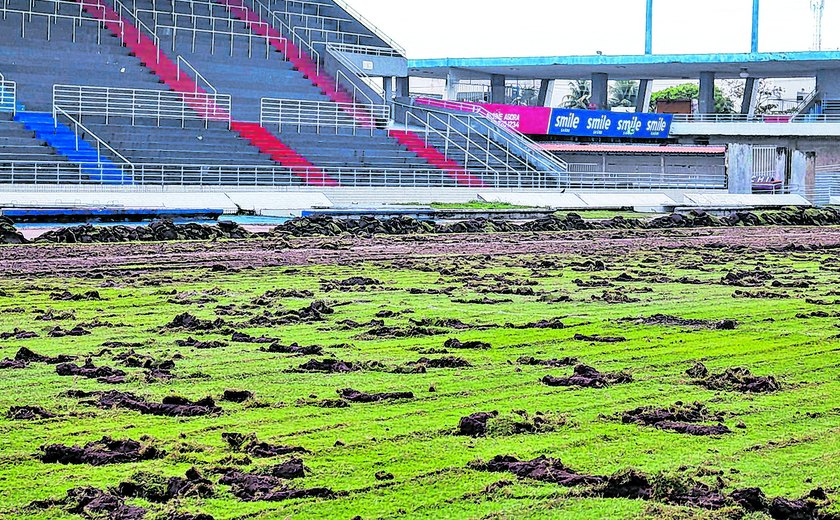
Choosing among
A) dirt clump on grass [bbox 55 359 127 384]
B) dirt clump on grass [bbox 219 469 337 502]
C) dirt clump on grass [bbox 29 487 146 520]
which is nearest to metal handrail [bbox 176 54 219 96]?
dirt clump on grass [bbox 55 359 127 384]

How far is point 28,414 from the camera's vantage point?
7.00 meters

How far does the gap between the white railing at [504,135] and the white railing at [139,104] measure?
1040 cm

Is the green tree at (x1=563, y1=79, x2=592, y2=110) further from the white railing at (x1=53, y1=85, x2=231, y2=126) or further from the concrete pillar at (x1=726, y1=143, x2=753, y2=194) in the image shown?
the white railing at (x1=53, y1=85, x2=231, y2=126)

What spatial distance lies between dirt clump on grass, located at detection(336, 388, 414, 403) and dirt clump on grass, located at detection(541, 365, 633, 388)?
1.05 m

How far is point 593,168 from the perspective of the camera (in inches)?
2370

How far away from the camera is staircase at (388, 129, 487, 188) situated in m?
45.9

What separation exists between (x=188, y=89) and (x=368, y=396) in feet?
125

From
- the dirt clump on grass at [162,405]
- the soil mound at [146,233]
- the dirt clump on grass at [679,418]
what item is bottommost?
the dirt clump on grass at [162,405]

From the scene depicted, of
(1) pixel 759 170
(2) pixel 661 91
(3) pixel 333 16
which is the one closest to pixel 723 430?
(3) pixel 333 16

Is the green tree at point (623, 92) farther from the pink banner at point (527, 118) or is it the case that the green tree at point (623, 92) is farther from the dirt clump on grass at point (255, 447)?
the dirt clump on grass at point (255, 447)

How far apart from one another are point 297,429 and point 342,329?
14.1 ft

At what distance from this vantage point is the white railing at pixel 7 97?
38.8 m

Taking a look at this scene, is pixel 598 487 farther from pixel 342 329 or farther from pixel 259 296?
pixel 259 296

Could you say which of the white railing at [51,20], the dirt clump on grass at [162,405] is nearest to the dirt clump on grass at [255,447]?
the dirt clump on grass at [162,405]
